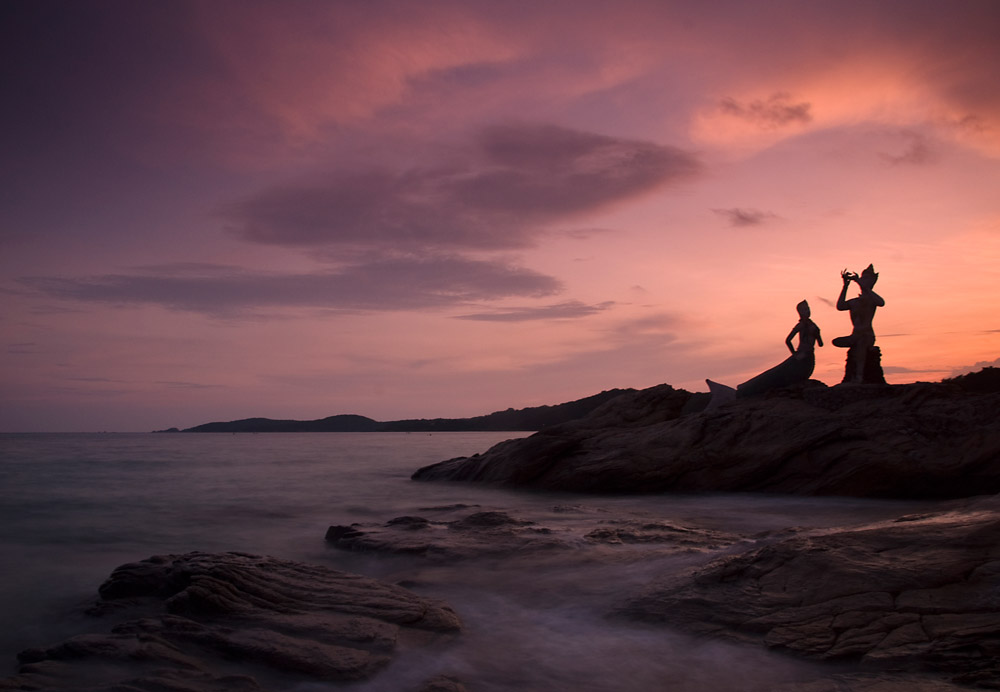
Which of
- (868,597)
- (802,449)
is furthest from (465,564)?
(802,449)

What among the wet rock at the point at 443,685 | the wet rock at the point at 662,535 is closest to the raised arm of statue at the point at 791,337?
the wet rock at the point at 662,535

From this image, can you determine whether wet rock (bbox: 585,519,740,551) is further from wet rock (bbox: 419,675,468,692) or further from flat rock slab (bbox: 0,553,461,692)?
wet rock (bbox: 419,675,468,692)

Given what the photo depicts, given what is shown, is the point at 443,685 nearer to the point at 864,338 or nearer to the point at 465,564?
the point at 465,564

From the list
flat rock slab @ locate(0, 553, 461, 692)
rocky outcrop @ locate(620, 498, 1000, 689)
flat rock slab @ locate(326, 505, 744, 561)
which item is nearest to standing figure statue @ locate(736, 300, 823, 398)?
flat rock slab @ locate(326, 505, 744, 561)

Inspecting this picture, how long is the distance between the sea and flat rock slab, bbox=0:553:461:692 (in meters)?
0.30

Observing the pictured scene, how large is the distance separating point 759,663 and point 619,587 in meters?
2.23

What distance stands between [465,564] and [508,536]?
4.29 feet

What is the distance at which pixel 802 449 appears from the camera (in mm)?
14844

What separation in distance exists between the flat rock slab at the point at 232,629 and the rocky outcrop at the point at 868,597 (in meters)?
2.38

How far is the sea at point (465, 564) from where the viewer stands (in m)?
4.95

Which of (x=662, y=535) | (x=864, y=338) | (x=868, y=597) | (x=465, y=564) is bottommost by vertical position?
(x=465, y=564)

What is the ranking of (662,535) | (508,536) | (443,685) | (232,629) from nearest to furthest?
(443,685)
(232,629)
(662,535)
(508,536)

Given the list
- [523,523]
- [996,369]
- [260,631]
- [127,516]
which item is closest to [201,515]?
[127,516]

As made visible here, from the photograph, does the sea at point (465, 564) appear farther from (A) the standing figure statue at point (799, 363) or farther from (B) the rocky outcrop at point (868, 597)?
(A) the standing figure statue at point (799, 363)
